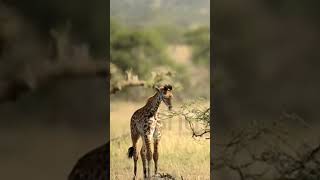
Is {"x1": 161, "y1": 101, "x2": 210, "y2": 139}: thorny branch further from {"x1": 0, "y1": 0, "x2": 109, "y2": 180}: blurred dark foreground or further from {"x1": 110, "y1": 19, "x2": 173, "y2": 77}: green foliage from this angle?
{"x1": 0, "y1": 0, "x2": 109, "y2": 180}: blurred dark foreground

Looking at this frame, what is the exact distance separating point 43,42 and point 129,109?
0.78m

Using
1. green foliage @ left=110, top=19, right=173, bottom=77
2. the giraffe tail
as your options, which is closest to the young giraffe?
the giraffe tail

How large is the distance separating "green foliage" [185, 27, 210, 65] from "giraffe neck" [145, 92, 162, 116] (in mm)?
397

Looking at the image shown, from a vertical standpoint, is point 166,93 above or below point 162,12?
below

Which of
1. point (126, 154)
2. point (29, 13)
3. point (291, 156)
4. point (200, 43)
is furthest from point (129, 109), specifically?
point (291, 156)

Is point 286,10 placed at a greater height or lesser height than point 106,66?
greater

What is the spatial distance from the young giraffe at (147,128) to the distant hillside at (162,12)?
500 mm

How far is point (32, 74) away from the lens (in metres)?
3.57

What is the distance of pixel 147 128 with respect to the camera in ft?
12.1

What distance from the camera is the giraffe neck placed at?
3.69 m

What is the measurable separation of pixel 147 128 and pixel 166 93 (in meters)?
0.30

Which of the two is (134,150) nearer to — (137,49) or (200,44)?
(137,49)

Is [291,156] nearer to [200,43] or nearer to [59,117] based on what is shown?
[200,43]

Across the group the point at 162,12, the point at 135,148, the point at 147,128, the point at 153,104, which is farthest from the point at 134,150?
the point at 162,12
